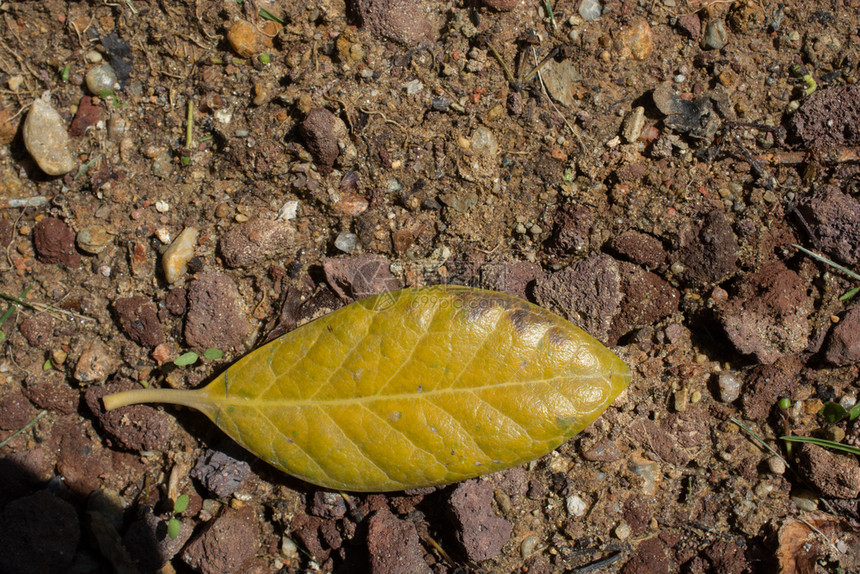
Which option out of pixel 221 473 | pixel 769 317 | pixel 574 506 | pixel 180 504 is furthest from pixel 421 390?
pixel 769 317

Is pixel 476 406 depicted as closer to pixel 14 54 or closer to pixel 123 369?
pixel 123 369

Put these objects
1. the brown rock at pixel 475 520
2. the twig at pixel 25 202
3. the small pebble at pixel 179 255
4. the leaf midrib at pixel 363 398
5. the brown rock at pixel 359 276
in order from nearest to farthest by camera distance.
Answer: the leaf midrib at pixel 363 398 → the brown rock at pixel 475 520 → the brown rock at pixel 359 276 → the small pebble at pixel 179 255 → the twig at pixel 25 202

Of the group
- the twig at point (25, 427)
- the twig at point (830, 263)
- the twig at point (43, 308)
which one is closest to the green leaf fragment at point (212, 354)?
the twig at point (43, 308)

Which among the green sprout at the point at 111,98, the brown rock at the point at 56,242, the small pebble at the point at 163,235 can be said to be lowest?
the brown rock at the point at 56,242

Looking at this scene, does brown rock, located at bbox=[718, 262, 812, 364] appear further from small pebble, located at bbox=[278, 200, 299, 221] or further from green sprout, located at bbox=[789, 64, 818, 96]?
small pebble, located at bbox=[278, 200, 299, 221]

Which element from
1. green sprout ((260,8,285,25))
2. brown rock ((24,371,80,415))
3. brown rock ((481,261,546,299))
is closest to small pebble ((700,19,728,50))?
brown rock ((481,261,546,299))

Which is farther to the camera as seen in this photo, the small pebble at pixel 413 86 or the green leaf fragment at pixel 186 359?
the small pebble at pixel 413 86

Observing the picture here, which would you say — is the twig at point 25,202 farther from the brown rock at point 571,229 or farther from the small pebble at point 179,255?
the brown rock at point 571,229
